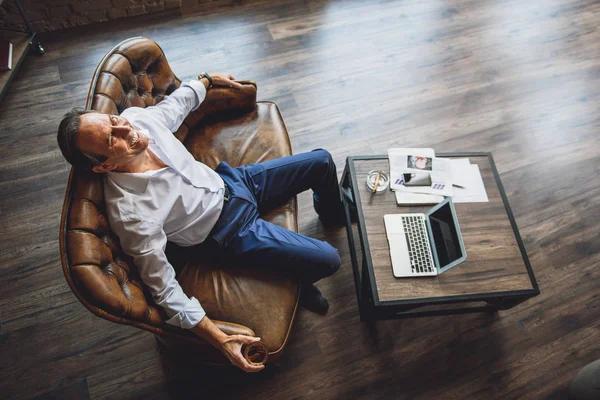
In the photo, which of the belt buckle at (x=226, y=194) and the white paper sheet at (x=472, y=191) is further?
the white paper sheet at (x=472, y=191)

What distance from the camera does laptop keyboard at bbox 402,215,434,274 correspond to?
5.82 ft

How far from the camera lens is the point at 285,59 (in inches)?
119

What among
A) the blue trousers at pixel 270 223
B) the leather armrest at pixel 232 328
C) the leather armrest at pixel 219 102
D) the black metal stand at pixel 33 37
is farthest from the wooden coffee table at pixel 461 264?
the black metal stand at pixel 33 37

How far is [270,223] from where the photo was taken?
1901mm

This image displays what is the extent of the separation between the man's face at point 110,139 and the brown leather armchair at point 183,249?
0.33 feet

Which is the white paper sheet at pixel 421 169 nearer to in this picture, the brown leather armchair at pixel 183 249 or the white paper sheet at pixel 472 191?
the white paper sheet at pixel 472 191

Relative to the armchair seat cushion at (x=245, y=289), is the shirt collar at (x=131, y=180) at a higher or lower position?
higher

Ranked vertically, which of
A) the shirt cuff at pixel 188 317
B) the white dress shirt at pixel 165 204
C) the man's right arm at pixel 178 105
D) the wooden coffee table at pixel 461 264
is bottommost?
A: the wooden coffee table at pixel 461 264

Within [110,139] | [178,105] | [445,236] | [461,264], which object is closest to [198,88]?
[178,105]

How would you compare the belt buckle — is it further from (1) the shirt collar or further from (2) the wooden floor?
(2) the wooden floor

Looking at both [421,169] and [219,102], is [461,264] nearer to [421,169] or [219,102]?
[421,169]

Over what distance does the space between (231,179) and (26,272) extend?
3.97 ft

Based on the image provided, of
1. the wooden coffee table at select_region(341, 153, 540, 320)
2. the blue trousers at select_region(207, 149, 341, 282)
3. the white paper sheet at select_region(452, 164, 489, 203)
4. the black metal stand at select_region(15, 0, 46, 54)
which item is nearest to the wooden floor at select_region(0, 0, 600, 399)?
the black metal stand at select_region(15, 0, 46, 54)

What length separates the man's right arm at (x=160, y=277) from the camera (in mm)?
1509
